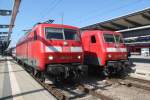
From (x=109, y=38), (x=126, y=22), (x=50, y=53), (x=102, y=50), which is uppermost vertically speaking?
(x=126, y=22)

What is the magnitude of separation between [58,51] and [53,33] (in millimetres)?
958

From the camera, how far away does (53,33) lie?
11320mm

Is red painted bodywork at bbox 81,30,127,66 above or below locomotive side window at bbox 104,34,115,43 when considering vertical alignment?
below

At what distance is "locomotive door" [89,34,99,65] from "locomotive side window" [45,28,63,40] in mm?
3160

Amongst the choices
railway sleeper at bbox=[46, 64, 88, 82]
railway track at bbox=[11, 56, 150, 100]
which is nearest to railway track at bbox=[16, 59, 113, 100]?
railway track at bbox=[11, 56, 150, 100]

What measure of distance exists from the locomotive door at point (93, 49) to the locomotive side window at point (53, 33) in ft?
10.4

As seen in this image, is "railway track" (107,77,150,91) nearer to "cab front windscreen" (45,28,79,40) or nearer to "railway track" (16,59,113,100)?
"railway track" (16,59,113,100)

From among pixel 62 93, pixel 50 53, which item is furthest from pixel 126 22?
pixel 62 93

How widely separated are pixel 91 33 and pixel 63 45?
383cm

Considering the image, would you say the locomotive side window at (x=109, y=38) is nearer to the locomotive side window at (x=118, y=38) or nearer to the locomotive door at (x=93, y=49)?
the locomotive side window at (x=118, y=38)

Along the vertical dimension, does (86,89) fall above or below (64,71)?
below

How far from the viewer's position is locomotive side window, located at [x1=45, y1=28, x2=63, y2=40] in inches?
438

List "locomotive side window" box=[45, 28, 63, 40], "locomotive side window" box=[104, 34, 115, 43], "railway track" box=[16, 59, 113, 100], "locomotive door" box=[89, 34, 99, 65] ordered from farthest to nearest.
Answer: "locomotive door" box=[89, 34, 99, 65] < "locomotive side window" box=[104, 34, 115, 43] < "locomotive side window" box=[45, 28, 63, 40] < "railway track" box=[16, 59, 113, 100]

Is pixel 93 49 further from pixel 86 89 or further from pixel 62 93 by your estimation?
pixel 62 93
